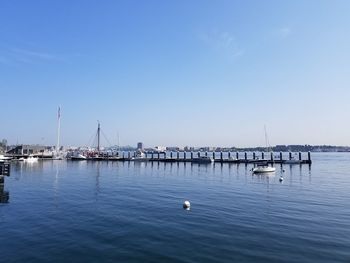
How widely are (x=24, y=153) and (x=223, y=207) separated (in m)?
137

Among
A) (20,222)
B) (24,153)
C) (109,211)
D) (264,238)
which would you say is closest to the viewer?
(264,238)

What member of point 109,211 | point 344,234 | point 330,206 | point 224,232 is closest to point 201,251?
point 224,232

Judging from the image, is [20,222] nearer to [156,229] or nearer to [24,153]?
[156,229]

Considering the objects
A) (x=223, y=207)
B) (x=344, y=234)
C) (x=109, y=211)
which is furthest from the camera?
(x=223, y=207)

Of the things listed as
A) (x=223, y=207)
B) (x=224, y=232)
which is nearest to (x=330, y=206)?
(x=223, y=207)

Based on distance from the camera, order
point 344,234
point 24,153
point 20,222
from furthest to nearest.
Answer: point 24,153, point 20,222, point 344,234

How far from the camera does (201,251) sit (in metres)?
18.3

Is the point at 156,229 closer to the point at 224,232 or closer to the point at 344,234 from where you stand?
the point at 224,232

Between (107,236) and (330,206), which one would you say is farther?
(330,206)

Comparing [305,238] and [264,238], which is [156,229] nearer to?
[264,238]

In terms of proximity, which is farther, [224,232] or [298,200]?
[298,200]

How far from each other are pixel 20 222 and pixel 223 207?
58.1 feet

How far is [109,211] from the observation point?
96.1 feet

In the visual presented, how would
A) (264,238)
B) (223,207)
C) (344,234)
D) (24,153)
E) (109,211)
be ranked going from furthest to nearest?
(24,153)
(223,207)
(109,211)
(344,234)
(264,238)
